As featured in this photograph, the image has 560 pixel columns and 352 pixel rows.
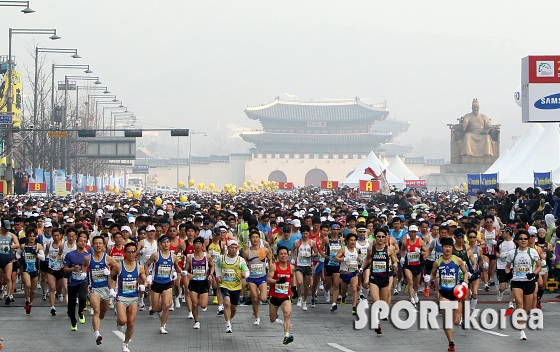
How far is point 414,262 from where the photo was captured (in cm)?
1518

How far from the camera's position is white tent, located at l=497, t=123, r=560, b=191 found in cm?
3509

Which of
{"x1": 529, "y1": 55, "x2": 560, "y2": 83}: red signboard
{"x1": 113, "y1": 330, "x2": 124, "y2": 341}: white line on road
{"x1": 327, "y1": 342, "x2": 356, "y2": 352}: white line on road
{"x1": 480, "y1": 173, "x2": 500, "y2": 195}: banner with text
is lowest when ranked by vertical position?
{"x1": 113, "y1": 330, "x2": 124, "y2": 341}: white line on road

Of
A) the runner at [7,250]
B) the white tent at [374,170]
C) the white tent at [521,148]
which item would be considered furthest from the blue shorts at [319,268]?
the white tent at [374,170]

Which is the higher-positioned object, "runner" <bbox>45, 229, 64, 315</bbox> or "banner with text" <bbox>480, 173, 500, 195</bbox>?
"banner with text" <bbox>480, 173, 500, 195</bbox>

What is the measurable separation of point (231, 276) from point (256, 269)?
0.59 metres

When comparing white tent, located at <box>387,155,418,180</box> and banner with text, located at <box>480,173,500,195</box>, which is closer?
banner with text, located at <box>480,173,500,195</box>

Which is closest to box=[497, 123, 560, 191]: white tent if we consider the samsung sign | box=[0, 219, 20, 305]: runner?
the samsung sign

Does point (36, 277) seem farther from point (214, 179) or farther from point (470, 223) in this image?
point (214, 179)

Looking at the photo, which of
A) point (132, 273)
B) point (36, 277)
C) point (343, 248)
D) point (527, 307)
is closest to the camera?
point (132, 273)

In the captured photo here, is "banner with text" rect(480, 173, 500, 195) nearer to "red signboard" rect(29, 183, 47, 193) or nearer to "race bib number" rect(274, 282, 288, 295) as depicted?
"red signboard" rect(29, 183, 47, 193)

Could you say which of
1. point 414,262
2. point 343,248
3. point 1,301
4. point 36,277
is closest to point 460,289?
point 343,248

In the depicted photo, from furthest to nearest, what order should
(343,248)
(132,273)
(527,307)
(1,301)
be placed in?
(1,301) → (343,248) → (527,307) → (132,273)

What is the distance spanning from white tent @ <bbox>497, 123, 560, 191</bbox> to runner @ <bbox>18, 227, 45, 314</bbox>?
23.8 m

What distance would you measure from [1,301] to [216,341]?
228 inches
